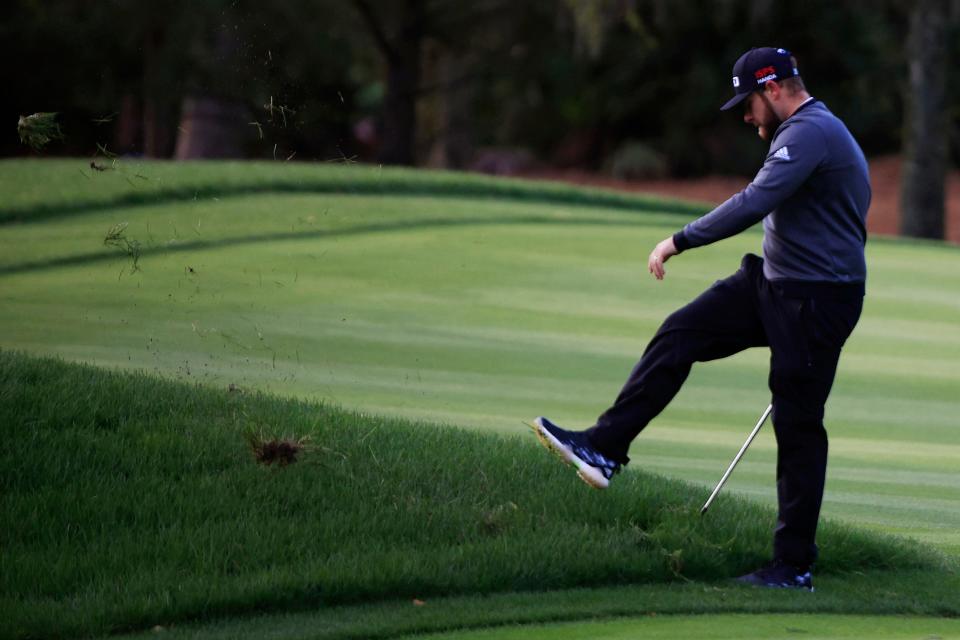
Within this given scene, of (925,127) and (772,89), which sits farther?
(925,127)

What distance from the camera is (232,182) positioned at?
2041 cm

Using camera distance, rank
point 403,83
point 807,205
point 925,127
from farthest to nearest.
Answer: point 403,83, point 925,127, point 807,205

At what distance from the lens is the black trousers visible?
5965 mm

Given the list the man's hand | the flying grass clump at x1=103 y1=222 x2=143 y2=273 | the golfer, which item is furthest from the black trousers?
the flying grass clump at x1=103 y1=222 x2=143 y2=273

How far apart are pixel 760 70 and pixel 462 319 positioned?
653 cm

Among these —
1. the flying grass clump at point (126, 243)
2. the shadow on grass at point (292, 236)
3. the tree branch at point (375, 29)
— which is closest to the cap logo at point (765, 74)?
the flying grass clump at point (126, 243)

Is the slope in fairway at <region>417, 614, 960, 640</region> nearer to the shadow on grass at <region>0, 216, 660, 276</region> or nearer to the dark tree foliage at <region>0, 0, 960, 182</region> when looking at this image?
the shadow on grass at <region>0, 216, 660, 276</region>

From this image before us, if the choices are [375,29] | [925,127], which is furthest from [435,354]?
[375,29]

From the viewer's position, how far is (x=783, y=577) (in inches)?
241

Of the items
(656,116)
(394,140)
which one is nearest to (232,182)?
(394,140)

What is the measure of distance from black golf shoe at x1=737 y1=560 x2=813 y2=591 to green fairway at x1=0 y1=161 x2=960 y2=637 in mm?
152

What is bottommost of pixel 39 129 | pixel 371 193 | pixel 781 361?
pixel 781 361

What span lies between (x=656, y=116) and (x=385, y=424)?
34.9m

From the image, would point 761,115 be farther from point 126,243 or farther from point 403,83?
point 403,83
